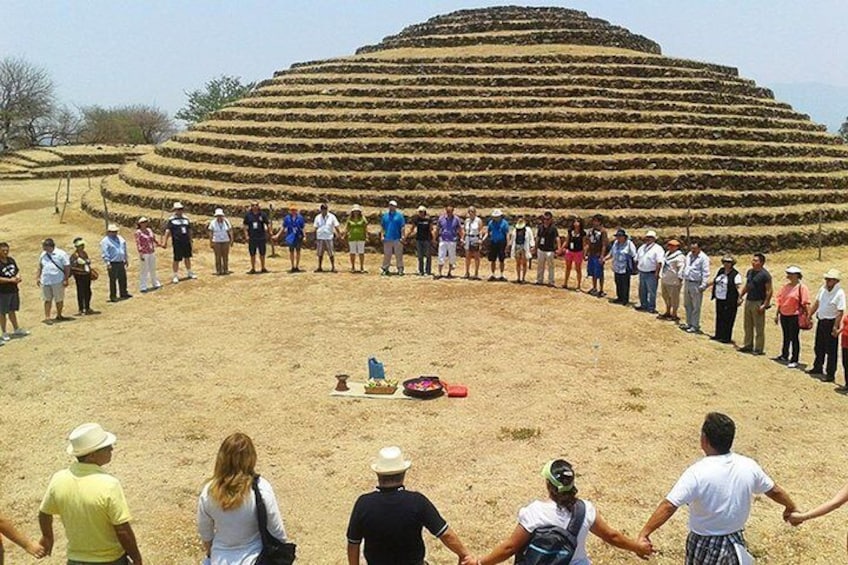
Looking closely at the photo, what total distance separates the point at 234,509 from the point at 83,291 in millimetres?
9136

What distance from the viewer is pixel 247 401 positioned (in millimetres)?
7652

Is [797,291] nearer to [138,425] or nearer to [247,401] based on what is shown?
[247,401]

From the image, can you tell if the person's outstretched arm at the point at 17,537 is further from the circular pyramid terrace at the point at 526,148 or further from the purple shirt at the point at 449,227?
the circular pyramid terrace at the point at 526,148

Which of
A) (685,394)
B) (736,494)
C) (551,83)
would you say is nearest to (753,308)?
(685,394)

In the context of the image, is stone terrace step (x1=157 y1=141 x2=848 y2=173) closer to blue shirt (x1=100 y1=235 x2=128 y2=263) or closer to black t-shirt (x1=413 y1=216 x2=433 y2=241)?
black t-shirt (x1=413 y1=216 x2=433 y2=241)

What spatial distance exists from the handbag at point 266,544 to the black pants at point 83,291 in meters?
8.96

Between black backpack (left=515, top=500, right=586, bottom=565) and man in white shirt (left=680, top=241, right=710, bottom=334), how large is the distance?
8007 mm

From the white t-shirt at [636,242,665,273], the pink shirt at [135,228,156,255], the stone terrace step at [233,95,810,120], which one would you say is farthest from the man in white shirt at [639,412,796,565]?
the stone terrace step at [233,95,810,120]

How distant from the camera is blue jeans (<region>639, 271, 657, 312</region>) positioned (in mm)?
11516

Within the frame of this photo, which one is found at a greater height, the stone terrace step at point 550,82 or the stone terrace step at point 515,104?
the stone terrace step at point 550,82

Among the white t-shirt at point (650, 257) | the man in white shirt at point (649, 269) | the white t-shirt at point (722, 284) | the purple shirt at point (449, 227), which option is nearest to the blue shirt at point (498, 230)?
the purple shirt at point (449, 227)

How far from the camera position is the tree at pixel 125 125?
68000mm

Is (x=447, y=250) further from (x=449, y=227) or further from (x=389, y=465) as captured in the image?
(x=389, y=465)

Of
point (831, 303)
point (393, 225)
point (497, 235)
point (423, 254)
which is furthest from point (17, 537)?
point (423, 254)
